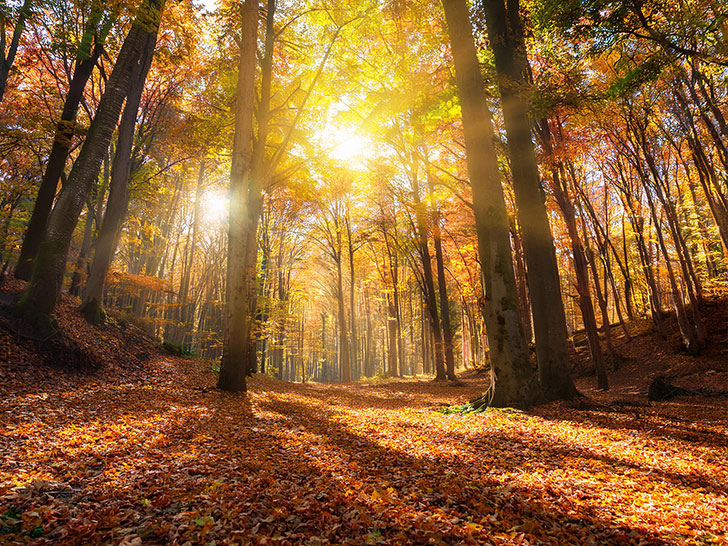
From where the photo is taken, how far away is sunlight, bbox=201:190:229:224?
21109 mm

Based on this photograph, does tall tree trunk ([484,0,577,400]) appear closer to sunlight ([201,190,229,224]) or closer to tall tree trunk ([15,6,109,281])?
tall tree trunk ([15,6,109,281])

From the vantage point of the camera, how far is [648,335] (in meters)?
15.7

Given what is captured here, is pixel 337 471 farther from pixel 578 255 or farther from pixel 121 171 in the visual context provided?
pixel 121 171

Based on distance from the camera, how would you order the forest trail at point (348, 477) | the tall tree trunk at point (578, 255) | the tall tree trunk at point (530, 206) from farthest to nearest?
the tall tree trunk at point (578, 255) < the tall tree trunk at point (530, 206) < the forest trail at point (348, 477)

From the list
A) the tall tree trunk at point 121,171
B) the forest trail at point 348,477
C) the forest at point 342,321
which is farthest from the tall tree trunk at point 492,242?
the tall tree trunk at point 121,171

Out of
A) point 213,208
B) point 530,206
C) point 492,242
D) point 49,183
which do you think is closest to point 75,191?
point 49,183

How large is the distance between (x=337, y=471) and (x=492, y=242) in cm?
515

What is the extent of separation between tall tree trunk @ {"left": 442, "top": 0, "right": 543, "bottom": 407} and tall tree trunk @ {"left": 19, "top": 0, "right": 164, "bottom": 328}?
6.86 meters

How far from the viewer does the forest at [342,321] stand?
8.51ft

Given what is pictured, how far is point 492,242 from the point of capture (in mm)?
6816

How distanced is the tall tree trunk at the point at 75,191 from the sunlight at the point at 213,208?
10743 mm

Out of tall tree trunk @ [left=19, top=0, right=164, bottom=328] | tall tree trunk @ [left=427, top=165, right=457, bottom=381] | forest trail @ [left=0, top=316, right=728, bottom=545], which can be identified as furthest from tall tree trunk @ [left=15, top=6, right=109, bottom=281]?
tall tree trunk @ [left=427, top=165, right=457, bottom=381]

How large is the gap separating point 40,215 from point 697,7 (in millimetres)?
16474

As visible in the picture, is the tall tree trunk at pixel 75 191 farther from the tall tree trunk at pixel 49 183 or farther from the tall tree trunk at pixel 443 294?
the tall tree trunk at pixel 443 294
